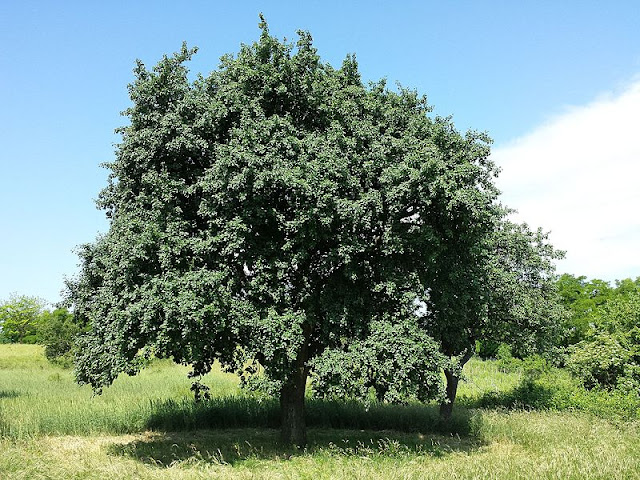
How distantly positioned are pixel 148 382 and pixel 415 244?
23.8 metres

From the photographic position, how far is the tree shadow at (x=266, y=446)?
1600 centimetres

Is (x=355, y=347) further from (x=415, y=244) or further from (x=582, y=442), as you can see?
(x=582, y=442)

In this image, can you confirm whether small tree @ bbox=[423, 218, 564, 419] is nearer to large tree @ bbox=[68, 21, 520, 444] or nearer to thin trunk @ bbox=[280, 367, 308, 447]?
large tree @ bbox=[68, 21, 520, 444]

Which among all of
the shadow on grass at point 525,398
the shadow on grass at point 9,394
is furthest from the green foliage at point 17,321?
the shadow on grass at point 525,398

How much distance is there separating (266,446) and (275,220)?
8319 mm

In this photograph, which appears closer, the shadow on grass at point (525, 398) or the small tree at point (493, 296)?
the small tree at point (493, 296)

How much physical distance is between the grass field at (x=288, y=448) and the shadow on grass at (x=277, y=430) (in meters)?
0.05

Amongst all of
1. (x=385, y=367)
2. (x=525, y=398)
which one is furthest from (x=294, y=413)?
(x=525, y=398)

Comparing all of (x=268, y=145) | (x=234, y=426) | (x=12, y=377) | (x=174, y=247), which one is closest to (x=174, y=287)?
(x=174, y=247)

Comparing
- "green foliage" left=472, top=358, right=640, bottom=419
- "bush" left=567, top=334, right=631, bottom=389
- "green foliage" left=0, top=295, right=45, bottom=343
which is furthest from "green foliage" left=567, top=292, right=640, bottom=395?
"green foliage" left=0, top=295, right=45, bottom=343

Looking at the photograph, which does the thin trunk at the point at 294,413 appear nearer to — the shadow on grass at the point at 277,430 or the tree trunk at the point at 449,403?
the shadow on grass at the point at 277,430

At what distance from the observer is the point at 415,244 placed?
15.6m

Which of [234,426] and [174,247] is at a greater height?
[174,247]

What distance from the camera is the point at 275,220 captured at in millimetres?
15602
